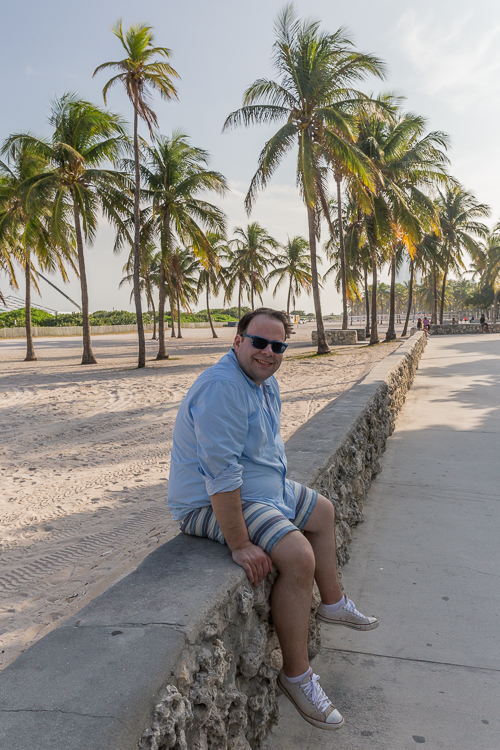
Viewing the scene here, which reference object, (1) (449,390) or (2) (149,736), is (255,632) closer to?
(2) (149,736)

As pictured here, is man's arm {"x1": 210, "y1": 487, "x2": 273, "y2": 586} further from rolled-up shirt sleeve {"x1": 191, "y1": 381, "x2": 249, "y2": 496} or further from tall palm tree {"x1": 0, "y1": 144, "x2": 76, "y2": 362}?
tall palm tree {"x1": 0, "y1": 144, "x2": 76, "y2": 362}

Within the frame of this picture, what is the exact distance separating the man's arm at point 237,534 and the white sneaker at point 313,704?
417mm

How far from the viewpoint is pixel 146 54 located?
15.7m

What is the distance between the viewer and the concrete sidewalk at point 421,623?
1.99m

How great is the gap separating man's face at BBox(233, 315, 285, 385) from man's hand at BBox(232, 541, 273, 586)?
0.70 metres

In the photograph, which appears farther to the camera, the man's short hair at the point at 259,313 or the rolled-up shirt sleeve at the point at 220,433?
the man's short hair at the point at 259,313

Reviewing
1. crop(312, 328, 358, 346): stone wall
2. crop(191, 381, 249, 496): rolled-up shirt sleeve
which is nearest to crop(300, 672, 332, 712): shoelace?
crop(191, 381, 249, 496): rolled-up shirt sleeve

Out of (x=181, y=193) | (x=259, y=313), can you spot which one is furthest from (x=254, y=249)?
(x=259, y=313)

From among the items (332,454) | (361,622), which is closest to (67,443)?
(332,454)

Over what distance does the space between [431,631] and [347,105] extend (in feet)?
56.0

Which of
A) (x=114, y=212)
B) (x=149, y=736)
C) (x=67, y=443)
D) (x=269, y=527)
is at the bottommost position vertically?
(x=67, y=443)

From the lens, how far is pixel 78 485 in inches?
207

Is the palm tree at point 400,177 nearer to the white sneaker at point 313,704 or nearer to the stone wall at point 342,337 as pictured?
the stone wall at point 342,337

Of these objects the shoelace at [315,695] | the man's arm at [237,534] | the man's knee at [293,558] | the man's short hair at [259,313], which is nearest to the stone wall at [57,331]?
the man's short hair at [259,313]
